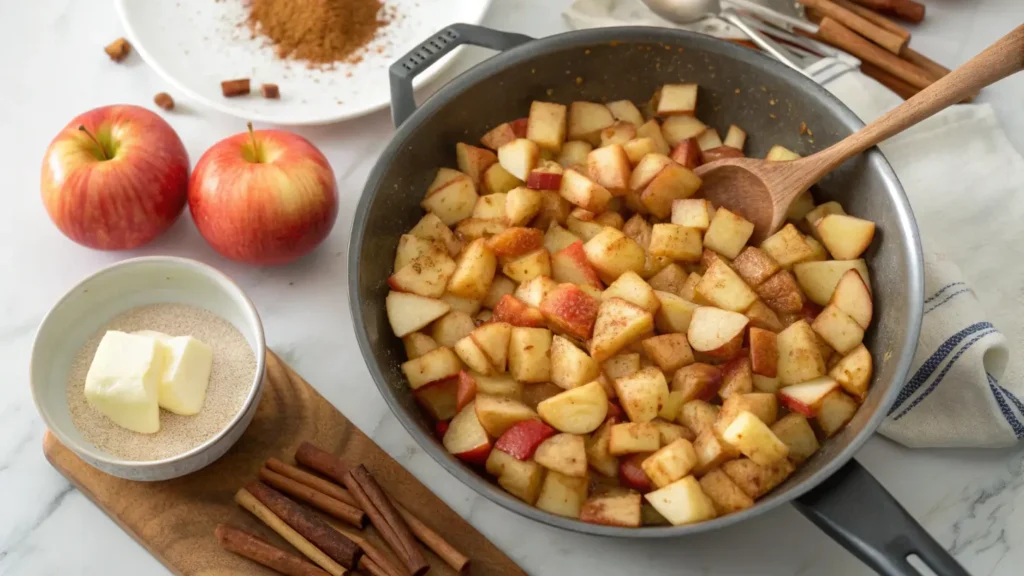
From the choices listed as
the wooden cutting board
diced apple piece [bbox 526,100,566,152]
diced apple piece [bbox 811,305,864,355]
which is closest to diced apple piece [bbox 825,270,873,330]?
diced apple piece [bbox 811,305,864,355]

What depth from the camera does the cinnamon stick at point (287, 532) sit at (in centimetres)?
134

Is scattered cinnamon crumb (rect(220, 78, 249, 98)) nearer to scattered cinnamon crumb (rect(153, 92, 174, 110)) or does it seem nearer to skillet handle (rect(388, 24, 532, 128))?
scattered cinnamon crumb (rect(153, 92, 174, 110))

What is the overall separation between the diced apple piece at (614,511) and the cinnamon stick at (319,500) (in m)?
0.35

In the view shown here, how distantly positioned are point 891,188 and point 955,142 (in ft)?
1.34

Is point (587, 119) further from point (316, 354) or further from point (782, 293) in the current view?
point (316, 354)

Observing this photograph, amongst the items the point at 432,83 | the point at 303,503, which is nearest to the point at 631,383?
the point at 303,503

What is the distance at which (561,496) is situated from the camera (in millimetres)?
1299

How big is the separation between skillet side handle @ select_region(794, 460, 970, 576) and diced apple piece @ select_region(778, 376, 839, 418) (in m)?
0.18

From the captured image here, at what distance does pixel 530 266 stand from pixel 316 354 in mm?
414

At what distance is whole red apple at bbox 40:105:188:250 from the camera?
1.53 m

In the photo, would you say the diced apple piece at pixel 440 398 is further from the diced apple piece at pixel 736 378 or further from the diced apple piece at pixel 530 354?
the diced apple piece at pixel 736 378

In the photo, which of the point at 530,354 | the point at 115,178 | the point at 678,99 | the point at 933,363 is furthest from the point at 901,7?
the point at 115,178

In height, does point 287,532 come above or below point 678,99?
below

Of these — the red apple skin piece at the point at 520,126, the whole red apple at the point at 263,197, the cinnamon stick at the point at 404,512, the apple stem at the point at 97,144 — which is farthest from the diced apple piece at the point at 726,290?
the apple stem at the point at 97,144
